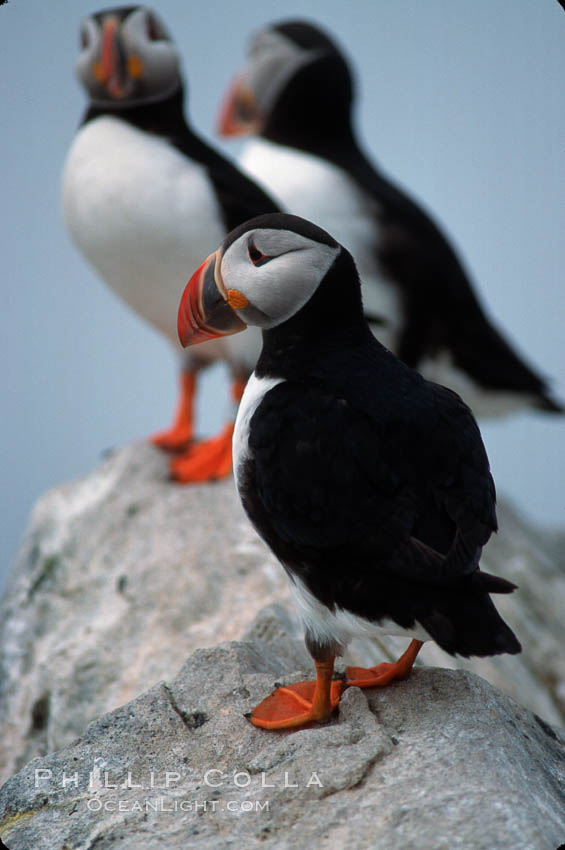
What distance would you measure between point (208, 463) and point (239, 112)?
A: 245 centimetres

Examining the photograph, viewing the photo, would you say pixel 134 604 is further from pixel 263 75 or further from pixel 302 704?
pixel 263 75

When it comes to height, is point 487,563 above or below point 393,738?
below

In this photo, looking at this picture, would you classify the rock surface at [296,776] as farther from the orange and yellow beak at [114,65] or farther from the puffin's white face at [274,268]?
the orange and yellow beak at [114,65]

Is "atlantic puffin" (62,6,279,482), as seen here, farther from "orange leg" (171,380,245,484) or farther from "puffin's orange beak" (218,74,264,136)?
"puffin's orange beak" (218,74,264,136)

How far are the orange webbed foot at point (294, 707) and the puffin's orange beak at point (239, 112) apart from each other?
3.97 meters

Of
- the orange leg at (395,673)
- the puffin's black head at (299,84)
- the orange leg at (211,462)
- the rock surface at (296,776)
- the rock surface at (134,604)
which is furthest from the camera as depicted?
the puffin's black head at (299,84)

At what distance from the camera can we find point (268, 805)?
170cm

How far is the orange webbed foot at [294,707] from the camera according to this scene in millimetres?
1954

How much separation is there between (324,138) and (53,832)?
414 centimetres

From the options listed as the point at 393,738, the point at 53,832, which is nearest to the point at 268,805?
the point at 393,738

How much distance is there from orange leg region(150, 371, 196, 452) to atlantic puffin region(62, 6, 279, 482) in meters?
0.23

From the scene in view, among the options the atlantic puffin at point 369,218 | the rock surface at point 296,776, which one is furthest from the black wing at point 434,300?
the rock surface at point 296,776

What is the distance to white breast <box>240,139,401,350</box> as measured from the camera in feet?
15.3

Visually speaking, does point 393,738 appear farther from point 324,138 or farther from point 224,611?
point 324,138
